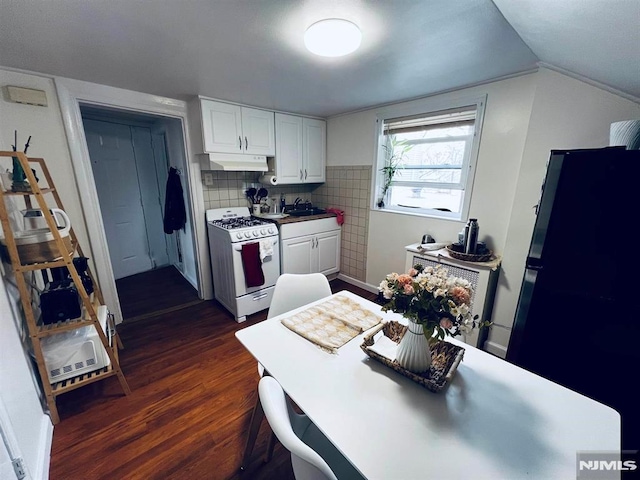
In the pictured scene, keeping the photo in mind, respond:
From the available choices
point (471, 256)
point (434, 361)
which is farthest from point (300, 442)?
point (471, 256)

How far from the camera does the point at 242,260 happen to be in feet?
8.17

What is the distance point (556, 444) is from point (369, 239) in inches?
97.0

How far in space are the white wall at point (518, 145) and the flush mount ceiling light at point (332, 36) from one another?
1.36m

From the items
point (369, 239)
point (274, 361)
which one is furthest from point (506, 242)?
point (274, 361)

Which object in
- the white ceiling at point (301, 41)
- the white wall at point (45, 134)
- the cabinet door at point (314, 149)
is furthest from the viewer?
the cabinet door at point (314, 149)

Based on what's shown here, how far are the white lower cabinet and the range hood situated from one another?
2.42ft

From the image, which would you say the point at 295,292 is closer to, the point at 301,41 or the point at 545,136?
the point at 301,41

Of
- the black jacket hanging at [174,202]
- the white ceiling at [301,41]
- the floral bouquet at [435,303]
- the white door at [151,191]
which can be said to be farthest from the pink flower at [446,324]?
the white door at [151,191]

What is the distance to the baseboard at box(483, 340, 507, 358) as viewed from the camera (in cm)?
207

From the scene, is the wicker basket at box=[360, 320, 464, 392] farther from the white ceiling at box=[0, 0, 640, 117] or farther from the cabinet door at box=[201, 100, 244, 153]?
the cabinet door at box=[201, 100, 244, 153]

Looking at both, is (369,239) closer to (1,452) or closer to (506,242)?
(506,242)

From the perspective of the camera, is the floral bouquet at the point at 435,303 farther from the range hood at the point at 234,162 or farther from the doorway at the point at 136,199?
the doorway at the point at 136,199

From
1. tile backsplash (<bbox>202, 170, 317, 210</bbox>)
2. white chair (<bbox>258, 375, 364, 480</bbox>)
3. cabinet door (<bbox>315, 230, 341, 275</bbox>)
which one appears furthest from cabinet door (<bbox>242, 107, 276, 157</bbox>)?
white chair (<bbox>258, 375, 364, 480</bbox>)

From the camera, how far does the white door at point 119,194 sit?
3230 millimetres
